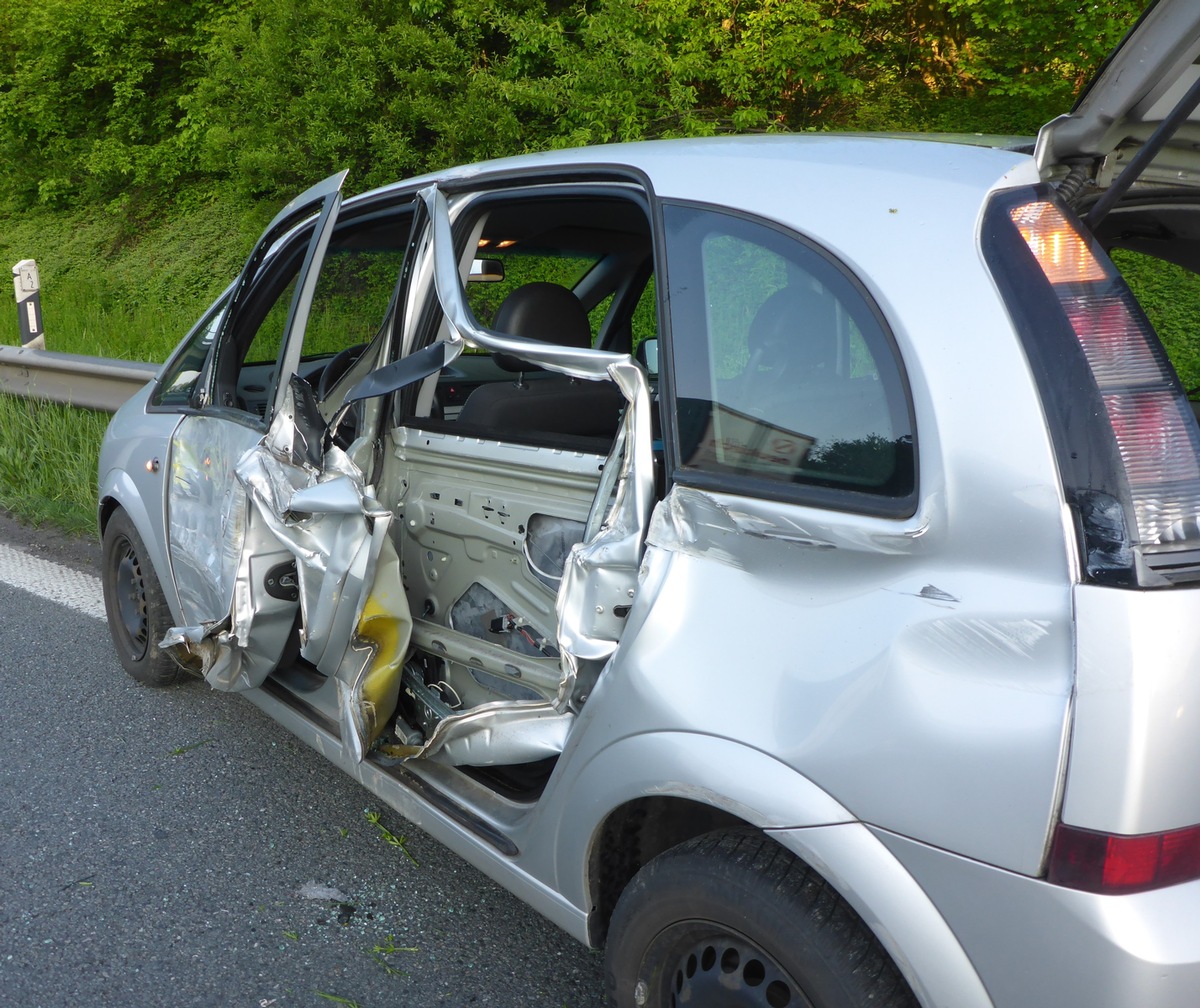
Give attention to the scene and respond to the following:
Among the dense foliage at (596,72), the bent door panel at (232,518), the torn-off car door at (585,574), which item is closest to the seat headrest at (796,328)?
the torn-off car door at (585,574)

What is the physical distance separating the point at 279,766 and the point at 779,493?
7.65ft

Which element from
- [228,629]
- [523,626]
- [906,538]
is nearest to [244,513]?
[228,629]

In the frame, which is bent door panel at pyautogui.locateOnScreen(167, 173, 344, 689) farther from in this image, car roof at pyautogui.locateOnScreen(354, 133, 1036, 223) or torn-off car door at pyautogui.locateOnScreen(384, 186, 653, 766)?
car roof at pyautogui.locateOnScreen(354, 133, 1036, 223)

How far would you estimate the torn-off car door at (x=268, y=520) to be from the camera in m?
2.69

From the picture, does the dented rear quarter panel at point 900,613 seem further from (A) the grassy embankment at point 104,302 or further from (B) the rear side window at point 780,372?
(A) the grassy embankment at point 104,302

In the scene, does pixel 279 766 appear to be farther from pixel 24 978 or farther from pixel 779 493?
pixel 779 493

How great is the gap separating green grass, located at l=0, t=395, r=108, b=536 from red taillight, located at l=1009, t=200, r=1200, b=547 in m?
5.53

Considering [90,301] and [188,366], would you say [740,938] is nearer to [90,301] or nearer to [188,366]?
[188,366]

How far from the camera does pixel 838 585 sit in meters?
1.66

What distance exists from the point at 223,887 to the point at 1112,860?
2.26 meters

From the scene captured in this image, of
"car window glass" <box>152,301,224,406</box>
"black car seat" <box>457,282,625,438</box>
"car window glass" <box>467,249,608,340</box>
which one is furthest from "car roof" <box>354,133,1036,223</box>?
"car window glass" <box>152,301,224,406</box>

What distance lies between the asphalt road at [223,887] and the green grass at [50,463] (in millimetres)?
2582

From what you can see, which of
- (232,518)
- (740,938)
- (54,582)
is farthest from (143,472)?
(740,938)

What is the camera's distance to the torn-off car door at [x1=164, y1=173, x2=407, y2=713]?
106 inches
